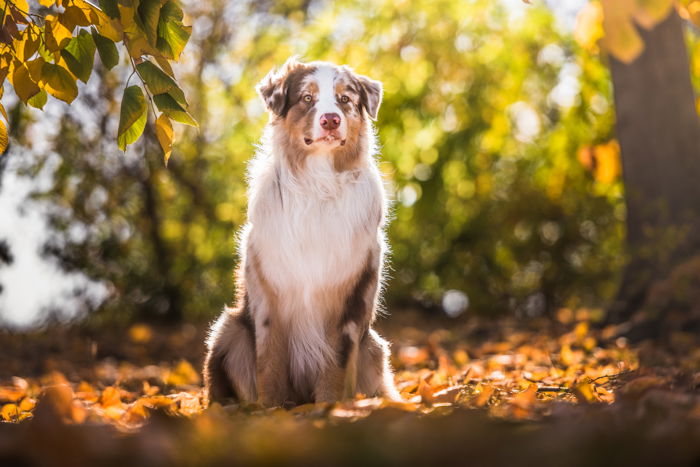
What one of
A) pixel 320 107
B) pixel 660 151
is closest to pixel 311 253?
pixel 320 107

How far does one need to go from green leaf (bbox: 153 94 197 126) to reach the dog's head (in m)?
0.78

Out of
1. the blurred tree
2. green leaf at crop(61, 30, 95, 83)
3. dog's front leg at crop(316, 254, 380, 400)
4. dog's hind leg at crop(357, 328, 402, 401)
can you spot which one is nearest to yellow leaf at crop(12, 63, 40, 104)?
green leaf at crop(61, 30, 95, 83)

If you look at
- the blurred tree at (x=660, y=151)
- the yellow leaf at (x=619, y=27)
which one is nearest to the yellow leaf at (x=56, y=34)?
the yellow leaf at (x=619, y=27)

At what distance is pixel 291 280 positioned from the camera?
433 centimetres

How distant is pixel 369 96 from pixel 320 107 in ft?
1.37

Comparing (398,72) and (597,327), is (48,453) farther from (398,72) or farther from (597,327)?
(398,72)

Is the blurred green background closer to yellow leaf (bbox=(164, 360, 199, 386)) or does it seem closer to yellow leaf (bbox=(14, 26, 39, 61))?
yellow leaf (bbox=(164, 360, 199, 386))

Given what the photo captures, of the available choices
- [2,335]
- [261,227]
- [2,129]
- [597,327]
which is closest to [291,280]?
[261,227]

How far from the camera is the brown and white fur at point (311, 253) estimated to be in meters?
4.34

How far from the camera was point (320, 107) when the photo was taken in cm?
438

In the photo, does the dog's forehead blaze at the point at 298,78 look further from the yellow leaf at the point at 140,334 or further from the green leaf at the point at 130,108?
the yellow leaf at the point at 140,334

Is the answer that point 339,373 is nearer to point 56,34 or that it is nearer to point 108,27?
point 108,27

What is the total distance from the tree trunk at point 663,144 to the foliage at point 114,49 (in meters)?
5.28

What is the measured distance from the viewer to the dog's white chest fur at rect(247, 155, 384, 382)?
4.34 metres
